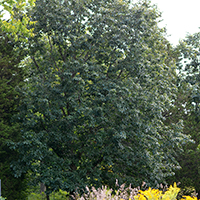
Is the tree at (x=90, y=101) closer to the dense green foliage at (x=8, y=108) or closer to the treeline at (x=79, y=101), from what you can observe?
the treeline at (x=79, y=101)

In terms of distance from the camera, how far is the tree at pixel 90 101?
1104 cm

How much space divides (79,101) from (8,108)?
291 cm

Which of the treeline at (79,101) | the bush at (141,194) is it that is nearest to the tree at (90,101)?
the treeline at (79,101)

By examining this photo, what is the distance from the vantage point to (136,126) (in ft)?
39.0

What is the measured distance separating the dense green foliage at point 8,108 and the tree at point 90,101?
488mm

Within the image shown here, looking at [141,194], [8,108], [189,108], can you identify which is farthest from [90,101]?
[189,108]

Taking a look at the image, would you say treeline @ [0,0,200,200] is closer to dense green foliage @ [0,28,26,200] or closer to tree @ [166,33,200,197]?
dense green foliage @ [0,28,26,200]

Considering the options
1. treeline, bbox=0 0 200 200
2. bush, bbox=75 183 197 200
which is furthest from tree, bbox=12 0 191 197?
bush, bbox=75 183 197 200

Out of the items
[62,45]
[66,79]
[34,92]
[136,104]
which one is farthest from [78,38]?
[136,104]

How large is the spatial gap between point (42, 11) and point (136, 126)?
247 inches

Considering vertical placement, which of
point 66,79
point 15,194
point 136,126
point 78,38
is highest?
point 78,38

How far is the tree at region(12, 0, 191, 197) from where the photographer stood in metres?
11.0

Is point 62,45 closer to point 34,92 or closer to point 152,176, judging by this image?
point 34,92

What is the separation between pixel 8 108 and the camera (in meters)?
11.7
